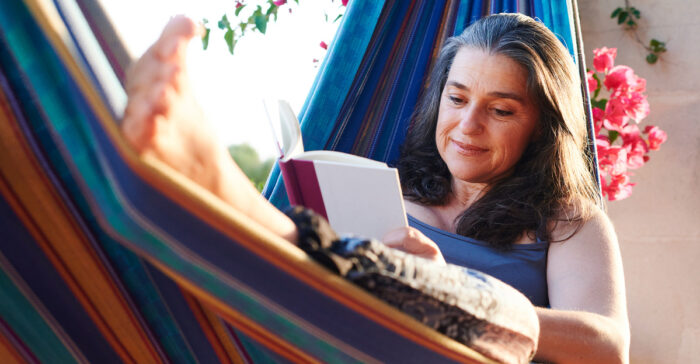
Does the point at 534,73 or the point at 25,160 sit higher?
the point at 25,160

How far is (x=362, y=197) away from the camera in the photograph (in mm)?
919

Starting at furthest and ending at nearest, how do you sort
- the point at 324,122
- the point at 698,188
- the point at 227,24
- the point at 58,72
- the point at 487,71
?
the point at 698,188
the point at 227,24
the point at 324,122
the point at 487,71
the point at 58,72

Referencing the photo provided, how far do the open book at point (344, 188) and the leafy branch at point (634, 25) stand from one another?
180 cm

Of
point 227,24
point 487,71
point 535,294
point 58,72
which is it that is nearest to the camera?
point 58,72

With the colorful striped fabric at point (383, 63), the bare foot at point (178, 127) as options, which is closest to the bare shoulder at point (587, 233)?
the colorful striped fabric at point (383, 63)

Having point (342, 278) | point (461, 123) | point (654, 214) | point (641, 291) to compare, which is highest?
point (342, 278)

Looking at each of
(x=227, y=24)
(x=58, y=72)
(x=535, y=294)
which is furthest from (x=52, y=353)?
(x=227, y=24)

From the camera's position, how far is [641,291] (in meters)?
2.40

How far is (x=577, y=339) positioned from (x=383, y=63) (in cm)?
95

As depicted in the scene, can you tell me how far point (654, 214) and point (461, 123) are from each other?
1.37 metres

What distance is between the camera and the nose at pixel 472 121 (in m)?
1.31

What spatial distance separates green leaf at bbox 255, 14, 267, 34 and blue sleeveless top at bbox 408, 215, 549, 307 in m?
1.02

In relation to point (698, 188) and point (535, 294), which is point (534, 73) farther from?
point (698, 188)

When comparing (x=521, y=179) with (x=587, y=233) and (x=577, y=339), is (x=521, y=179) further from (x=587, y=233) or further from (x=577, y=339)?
(x=577, y=339)
